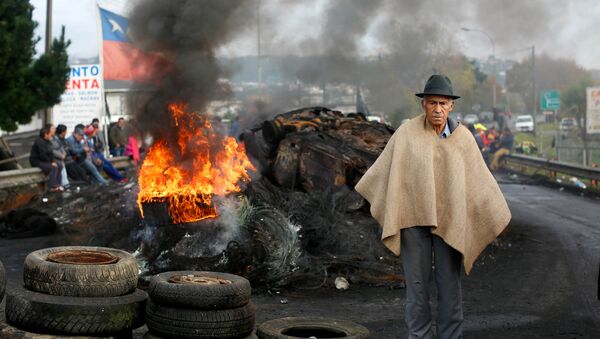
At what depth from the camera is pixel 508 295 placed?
7680 millimetres

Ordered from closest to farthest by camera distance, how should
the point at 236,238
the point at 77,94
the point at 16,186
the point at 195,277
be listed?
the point at 195,277
the point at 236,238
the point at 16,186
the point at 77,94

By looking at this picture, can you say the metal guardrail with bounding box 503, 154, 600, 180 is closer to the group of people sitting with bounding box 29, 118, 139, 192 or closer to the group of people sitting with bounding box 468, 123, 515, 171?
the group of people sitting with bounding box 468, 123, 515, 171

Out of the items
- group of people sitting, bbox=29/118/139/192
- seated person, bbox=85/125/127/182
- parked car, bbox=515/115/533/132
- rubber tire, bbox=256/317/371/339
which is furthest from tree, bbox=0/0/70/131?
parked car, bbox=515/115/533/132

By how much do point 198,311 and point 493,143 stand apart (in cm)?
2825

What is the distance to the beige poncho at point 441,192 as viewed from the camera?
4.68m

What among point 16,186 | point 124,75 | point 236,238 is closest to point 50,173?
point 16,186

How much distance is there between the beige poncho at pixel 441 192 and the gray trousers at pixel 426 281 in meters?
0.08

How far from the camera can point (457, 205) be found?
15.3 feet

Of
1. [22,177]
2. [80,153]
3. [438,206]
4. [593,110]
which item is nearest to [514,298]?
[438,206]

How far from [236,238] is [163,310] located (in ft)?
11.6

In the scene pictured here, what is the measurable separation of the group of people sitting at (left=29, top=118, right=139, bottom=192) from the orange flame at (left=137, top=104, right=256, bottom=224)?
4753 mm

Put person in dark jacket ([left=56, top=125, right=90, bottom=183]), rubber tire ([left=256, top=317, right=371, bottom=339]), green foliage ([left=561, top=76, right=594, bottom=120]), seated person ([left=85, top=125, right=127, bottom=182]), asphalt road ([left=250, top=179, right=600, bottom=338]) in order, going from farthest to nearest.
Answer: green foliage ([left=561, top=76, right=594, bottom=120]), seated person ([left=85, top=125, right=127, bottom=182]), person in dark jacket ([left=56, top=125, right=90, bottom=183]), asphalt road ([left=250, top=179, right=600, bottom=338]), rubber tire ([left=256, top=317, right=371, bottom=339])

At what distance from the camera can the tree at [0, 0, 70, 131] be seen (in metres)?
16.5

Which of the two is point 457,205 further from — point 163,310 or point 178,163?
point 178,163
